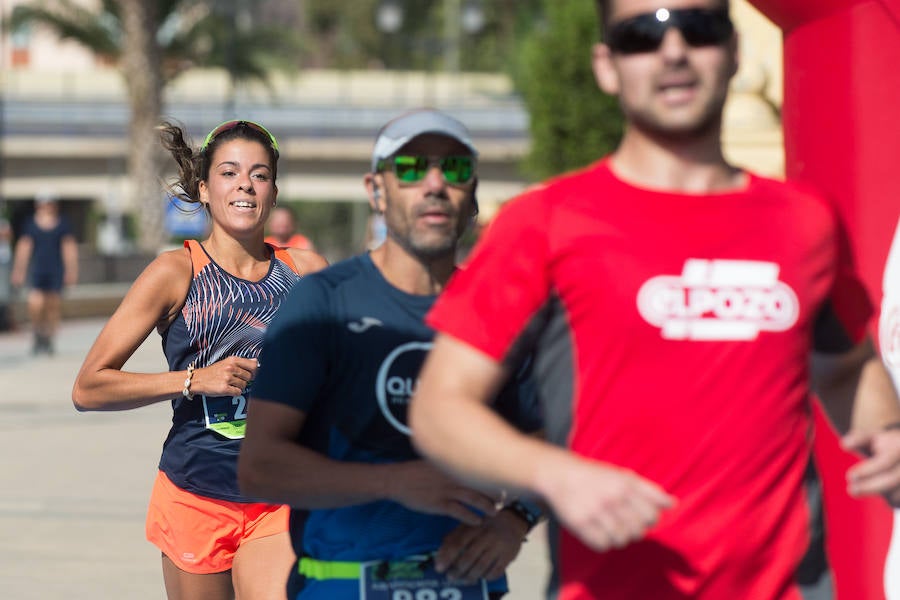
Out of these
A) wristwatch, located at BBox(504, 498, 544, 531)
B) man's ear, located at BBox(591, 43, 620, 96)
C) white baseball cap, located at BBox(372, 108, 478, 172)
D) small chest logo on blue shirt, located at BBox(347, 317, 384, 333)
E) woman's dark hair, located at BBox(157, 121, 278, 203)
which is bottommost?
wristwatch, located at BBox(504, 498, 544, 531)

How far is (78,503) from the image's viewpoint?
9836 millimetres

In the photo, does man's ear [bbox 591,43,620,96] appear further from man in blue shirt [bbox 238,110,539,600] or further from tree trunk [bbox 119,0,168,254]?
tree trunk [bbox 119,0,168,254]

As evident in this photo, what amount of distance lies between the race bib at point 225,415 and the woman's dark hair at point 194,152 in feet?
2.30

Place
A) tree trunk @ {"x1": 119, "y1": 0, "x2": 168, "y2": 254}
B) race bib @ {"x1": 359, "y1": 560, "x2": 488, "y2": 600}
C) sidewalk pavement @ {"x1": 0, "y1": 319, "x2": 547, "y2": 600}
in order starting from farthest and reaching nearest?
tree trunk @ {"x1": 119, "y1": 0, "x2": 168, "y2": 254} → sidewalk pavement @ {"x1": 0, "y1": 319, "x2": 547, "y2": 600} → race bib @ {"x1": 359, "y1": 560, "x2": 488, "y2": 600}

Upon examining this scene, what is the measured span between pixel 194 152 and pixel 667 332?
3.24 meters

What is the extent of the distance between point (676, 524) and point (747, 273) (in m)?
0.39

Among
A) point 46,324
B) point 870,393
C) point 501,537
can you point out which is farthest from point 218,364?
point 46,324

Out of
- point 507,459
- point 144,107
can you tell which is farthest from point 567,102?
point 507,459

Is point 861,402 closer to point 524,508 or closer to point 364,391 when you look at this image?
point 524,508

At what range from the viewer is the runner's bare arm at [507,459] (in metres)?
2.19

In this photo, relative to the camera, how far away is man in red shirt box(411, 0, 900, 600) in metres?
2.45

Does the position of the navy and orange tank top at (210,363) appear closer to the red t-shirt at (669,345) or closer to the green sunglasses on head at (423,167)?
the green sunglasses on head at (423,167)

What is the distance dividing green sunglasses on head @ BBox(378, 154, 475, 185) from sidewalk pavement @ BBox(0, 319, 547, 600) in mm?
4253

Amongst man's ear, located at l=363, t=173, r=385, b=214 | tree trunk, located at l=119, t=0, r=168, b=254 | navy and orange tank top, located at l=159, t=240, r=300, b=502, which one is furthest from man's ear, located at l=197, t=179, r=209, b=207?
tree trunk, located at l=119, t=0, r=168, b=254
